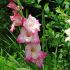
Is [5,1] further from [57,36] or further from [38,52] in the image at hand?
[38,52]

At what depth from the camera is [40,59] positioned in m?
2.70

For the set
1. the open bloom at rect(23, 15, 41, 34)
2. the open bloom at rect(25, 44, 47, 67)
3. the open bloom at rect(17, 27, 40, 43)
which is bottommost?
the open bloom at rect(25, 44, 47, 67)

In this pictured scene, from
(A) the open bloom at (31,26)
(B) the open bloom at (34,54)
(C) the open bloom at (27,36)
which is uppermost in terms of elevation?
(A) the open bloom at (31,26)

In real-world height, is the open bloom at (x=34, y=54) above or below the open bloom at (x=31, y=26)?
below

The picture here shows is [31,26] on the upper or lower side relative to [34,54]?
upper

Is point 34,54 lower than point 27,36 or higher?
lower

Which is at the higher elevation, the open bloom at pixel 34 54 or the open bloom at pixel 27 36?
the open bloom at pixel 27 36

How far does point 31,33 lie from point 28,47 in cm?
10

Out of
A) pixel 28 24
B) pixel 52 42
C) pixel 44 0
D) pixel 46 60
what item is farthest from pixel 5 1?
pixel 28 24

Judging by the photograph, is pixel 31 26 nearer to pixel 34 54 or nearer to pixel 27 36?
pixel 27 36

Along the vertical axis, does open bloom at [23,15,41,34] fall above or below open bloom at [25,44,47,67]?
above

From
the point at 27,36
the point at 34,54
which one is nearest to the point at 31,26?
the point at 27,36

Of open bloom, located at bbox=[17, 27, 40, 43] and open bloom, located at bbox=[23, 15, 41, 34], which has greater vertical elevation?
open bloom, located at bbox=[23, 15, 41, 34]

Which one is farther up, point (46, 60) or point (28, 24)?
point (28, 24)
